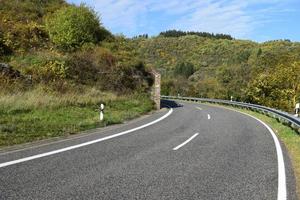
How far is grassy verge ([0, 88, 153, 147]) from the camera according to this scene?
12242 mm

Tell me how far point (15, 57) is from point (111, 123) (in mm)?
14066

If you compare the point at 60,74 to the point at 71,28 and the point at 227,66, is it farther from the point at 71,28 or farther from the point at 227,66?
the point at 227,66

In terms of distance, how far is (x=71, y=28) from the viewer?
32500mm

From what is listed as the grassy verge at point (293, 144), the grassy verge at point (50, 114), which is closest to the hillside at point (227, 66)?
the grassy verge at point (50, 114)

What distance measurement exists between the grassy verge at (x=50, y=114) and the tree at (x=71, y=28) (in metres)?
9.29

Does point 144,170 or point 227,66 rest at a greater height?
point 227,66

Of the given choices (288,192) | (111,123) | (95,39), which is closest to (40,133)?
(111,123)

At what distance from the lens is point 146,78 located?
3347 centimetres

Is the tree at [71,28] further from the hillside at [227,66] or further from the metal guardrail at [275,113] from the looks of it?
the metal guardrail at [275,113]

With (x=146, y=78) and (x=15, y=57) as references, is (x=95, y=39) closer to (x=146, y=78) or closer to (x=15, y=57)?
(x=146, y=78)

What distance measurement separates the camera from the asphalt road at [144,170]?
6.27 meters

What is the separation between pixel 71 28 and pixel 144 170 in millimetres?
26379

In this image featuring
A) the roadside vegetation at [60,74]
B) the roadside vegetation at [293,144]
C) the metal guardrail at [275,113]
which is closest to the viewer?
the roadside vegetation at [293,144]

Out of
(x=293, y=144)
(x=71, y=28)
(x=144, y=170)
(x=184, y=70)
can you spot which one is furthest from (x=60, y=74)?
(x=184, y=70)
